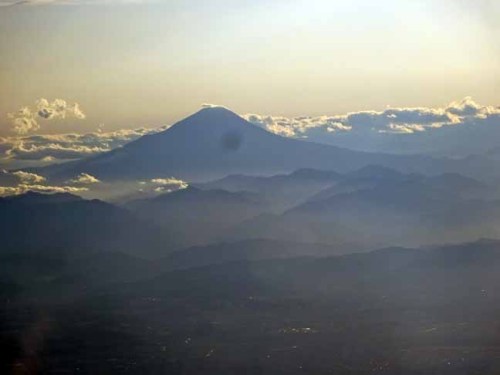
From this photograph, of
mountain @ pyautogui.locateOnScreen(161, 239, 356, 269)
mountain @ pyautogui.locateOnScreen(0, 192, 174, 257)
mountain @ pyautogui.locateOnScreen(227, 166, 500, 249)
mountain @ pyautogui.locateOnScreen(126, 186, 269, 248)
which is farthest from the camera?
mountain @ pyautogui.locateOnScreen(126, 186, 269, 248)

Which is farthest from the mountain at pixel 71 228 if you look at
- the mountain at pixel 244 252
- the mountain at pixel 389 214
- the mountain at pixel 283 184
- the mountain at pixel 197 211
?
the mountain at pixel 283 184

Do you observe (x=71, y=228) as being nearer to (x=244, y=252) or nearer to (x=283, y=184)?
(x=244, y=252)

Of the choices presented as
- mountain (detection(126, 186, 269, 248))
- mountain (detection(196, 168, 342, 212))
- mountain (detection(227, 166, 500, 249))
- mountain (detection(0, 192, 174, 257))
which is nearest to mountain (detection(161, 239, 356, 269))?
mountain (detection(227, 166, 500, 249))

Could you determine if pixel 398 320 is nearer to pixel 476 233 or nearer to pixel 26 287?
pixel 26 287

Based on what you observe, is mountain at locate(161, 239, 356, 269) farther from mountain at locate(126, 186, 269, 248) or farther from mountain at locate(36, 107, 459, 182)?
mountain at locate(36, 107, 459, 182)

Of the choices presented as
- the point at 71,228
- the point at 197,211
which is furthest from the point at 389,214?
the point at 71,228

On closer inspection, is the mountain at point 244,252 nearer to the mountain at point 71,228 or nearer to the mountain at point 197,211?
the mountain at point 197,211
